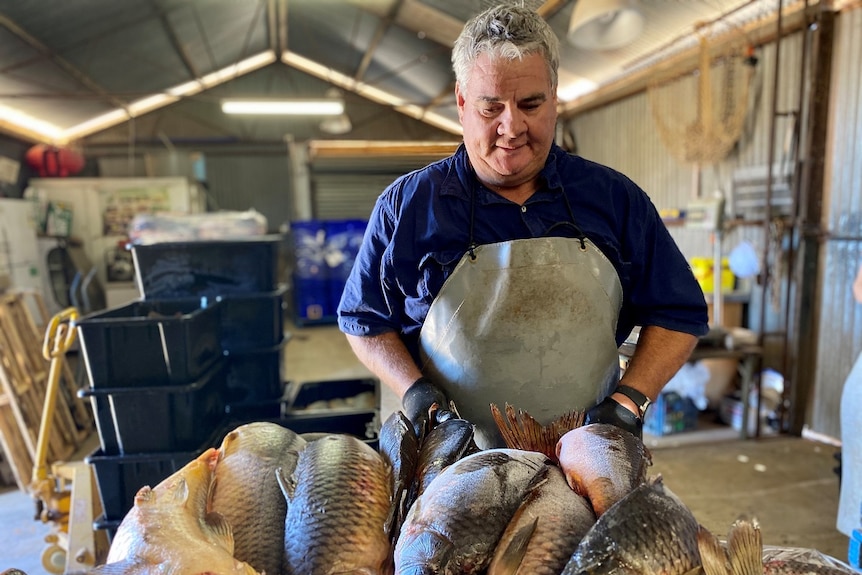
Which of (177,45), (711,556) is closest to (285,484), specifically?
(711,556)

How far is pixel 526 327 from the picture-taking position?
147cm

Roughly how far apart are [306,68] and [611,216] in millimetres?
11951

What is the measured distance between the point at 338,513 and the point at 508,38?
3.46ft

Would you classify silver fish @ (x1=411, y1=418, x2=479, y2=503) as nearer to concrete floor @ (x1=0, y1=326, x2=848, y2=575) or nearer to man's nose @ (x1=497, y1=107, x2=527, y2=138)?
man's nose @ (x1=497, y1=107, x2=527, y2=138)

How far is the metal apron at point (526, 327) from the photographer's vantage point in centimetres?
146

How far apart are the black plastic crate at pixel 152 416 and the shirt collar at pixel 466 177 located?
54.9 inches

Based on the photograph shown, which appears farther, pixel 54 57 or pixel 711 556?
pixel 54 57

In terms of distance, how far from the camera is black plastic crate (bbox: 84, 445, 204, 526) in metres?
2.11

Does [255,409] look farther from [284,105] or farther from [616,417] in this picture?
[284,105]

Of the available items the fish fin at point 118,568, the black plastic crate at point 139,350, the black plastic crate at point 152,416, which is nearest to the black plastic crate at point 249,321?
the black plastic crate at point 139,350

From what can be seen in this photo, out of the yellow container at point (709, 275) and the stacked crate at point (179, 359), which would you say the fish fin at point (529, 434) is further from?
the yellow container at point (709, 275)

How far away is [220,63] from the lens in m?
10.6

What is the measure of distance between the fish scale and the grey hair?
0.93 m

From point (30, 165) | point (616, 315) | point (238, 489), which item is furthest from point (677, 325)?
point (30, 165)
